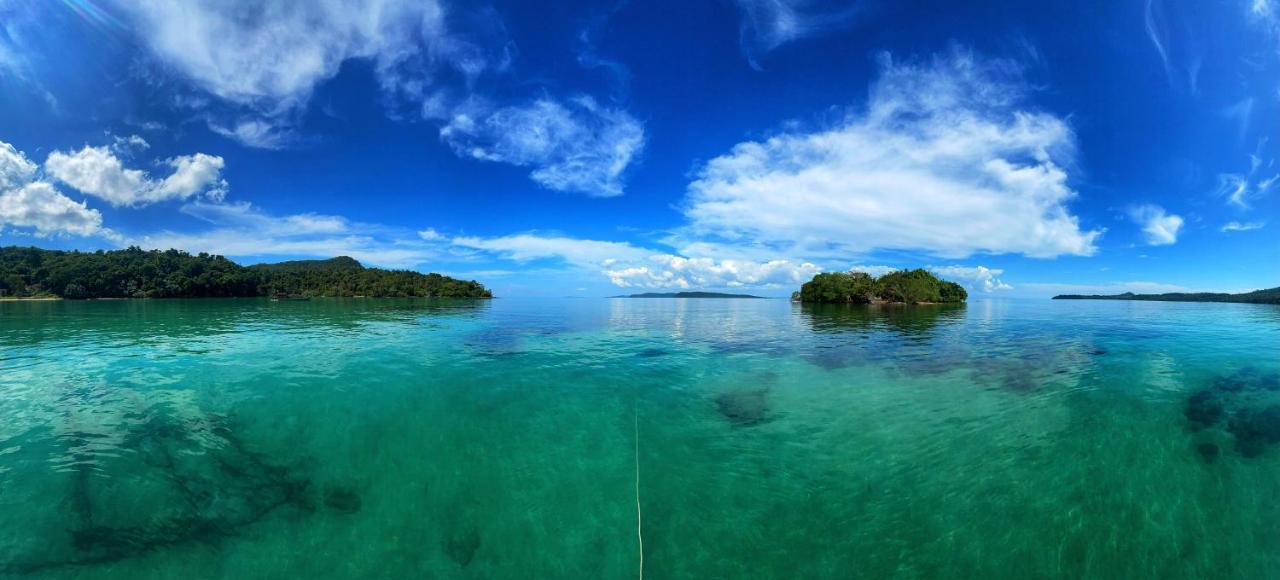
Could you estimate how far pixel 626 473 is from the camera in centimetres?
1363

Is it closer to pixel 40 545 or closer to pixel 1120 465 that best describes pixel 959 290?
pixel 1120 465

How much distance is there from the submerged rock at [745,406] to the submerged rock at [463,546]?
904 centimetres

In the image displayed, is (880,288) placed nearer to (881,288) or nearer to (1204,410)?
(881,288)

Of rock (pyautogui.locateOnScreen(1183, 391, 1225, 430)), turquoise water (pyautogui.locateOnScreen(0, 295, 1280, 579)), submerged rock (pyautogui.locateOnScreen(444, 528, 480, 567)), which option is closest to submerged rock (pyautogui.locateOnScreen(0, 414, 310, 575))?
turquoise water (pyautogui.locateOnScreen(0, 295, 1280, 579))

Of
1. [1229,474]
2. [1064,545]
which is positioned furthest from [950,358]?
[1064,545]

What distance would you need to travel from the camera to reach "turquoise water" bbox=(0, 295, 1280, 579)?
35.1 feet

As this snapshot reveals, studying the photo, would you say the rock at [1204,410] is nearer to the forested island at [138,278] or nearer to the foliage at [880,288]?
the foliage at [880,288]

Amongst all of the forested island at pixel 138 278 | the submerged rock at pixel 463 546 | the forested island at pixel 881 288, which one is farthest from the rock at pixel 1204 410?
the forested island at pixel 138 278

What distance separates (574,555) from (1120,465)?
1630 cm

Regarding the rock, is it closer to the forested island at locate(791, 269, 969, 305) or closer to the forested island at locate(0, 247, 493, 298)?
the forested island at locate(791, 269, 969, 305)

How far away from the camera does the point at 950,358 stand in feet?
90.0

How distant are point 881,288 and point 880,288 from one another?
270 mm

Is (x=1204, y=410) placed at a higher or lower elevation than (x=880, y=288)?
lower

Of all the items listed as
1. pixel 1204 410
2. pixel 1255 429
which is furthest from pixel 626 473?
pixel 1204 410
